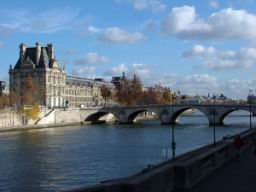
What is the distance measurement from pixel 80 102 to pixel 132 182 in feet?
417

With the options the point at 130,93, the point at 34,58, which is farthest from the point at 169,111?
the point at 34,58

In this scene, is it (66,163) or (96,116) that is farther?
(96,116)

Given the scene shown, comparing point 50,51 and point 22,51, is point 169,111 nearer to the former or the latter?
point 50,51

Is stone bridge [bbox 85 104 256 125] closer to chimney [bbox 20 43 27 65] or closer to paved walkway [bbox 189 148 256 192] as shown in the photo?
chimney [bbox 20 43 27 65]

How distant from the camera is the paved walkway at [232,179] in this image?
36.2 ft

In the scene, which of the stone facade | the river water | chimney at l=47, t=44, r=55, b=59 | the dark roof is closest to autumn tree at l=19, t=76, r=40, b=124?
the stone facade

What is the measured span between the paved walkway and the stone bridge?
6376 cm

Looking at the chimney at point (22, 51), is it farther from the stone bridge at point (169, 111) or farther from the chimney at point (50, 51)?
the stone bridge at point (169, 111)

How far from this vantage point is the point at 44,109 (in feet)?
273

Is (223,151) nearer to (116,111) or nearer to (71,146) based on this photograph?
(71,146)

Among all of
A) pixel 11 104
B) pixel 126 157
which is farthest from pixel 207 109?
pixel 126 157

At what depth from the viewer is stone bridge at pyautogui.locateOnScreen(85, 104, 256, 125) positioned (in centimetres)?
8144

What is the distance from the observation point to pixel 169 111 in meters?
88.2

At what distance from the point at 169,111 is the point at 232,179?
7595cm
